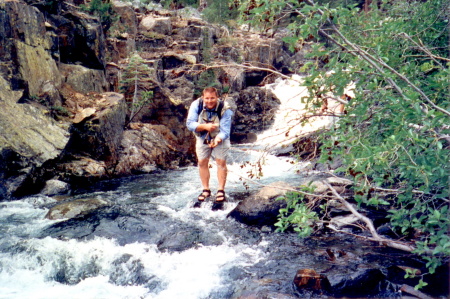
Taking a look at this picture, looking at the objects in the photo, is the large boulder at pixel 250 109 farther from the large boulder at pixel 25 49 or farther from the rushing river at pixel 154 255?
the rushing river at pixel 154 255

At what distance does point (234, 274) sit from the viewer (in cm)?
605

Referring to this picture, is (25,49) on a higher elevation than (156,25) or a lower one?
lower

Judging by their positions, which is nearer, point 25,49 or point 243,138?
point 25,49

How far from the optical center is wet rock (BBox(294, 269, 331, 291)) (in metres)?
5.38

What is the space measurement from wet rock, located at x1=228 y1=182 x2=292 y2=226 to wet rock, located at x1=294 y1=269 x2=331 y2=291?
2417mm

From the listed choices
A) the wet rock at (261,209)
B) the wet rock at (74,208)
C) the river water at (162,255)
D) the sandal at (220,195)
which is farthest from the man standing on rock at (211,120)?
the wet rock at (74,208)

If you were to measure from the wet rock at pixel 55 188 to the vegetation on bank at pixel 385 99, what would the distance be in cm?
834

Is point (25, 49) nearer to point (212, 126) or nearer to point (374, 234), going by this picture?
point (212, 126)

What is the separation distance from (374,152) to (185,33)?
2418 centimetres

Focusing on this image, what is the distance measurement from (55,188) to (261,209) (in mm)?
6193

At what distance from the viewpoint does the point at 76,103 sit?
43.6ft

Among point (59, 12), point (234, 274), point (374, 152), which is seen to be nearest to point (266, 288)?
point (234, 274)

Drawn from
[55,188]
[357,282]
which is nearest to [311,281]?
[357,282]

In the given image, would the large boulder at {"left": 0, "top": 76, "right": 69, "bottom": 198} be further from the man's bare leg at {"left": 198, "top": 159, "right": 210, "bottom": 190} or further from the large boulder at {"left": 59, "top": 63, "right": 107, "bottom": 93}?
the man's bare leg at {"left": 198, "top": 159, "right": 210, "bottom": 190}
